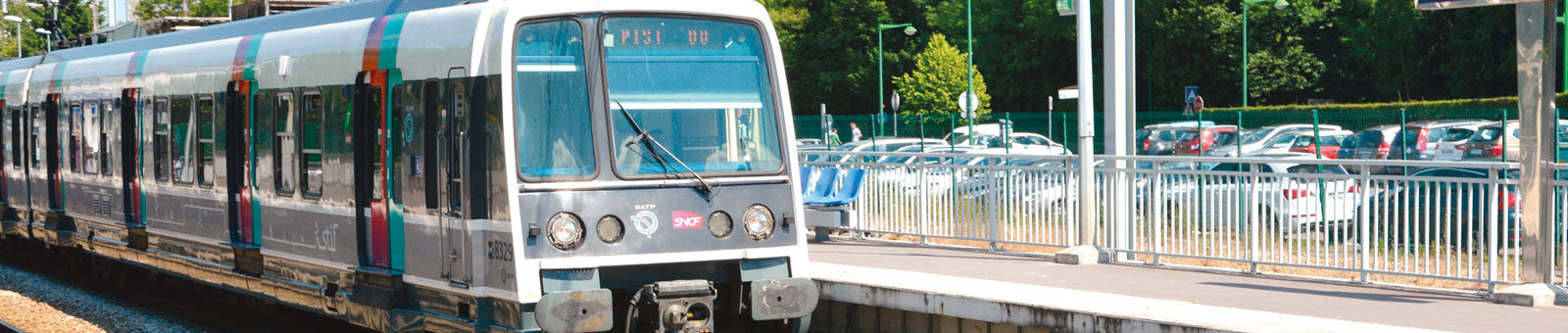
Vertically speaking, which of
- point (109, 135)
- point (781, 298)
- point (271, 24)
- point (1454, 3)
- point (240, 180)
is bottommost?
point (781, 298)

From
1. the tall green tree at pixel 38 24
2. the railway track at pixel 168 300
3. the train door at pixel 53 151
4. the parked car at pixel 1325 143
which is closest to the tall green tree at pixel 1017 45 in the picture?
the parked car at pixel 1325 143

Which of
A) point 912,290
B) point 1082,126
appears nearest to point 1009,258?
point 1082,126

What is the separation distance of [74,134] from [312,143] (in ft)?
24.7

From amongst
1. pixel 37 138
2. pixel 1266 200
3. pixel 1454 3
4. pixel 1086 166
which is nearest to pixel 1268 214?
pixel 1266 200

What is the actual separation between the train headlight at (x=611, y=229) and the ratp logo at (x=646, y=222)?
0.28 ft

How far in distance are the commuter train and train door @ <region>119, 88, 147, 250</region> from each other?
4227 millimetres

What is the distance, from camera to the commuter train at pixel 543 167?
29.3ft

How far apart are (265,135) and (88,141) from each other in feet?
19.3

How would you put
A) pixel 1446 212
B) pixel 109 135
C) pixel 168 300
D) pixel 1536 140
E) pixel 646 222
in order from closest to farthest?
pixel 646 222
pixel 1536 140
pixel 1446 212
pixel 109 135
pixel 168 300

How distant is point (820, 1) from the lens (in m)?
82.4

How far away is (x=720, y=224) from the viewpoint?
942 centimetres

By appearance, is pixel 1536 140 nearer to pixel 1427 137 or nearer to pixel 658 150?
pixel 658 150

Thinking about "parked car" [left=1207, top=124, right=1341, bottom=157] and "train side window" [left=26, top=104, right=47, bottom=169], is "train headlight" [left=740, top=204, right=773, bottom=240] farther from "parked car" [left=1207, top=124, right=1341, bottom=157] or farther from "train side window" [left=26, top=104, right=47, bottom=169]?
"parked car" [left=1207, top=124, right=1341, bottom=157]

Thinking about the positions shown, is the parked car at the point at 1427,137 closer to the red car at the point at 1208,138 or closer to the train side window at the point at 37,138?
the red car at the point at 1208,138
